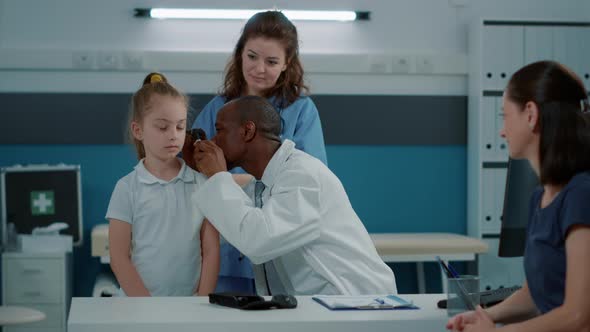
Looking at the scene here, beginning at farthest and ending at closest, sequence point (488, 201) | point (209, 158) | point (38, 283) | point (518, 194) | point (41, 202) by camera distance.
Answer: point (488, 201), point (41, 202), point (38, 283), point (209, 158), point (518, 194)

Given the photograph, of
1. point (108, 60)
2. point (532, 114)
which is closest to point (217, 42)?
point (108, 60)

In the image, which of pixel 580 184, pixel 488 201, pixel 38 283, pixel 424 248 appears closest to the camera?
pixel 580 184

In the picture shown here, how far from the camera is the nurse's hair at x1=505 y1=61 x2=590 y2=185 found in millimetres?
1456

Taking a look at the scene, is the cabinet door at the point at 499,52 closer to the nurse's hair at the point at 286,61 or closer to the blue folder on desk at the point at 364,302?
the nurse's hair at the point at 286,61

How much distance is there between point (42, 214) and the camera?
173 inches

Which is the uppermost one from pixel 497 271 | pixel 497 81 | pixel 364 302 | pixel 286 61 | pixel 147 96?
pixel 497 81

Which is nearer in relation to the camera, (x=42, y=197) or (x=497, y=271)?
(x=42, y=197)

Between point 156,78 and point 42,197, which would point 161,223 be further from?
point 42,197

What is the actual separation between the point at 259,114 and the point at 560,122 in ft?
2.91

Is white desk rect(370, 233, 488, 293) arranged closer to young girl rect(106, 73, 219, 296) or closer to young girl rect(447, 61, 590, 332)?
young girl rect(106, 73, 219, 296)

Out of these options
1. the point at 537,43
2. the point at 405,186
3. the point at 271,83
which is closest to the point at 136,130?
the point at 271,83

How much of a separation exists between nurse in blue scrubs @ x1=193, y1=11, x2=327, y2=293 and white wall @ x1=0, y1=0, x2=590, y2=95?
216 centimetres

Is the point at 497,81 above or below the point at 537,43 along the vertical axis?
below

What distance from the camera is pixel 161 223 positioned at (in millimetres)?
2232
